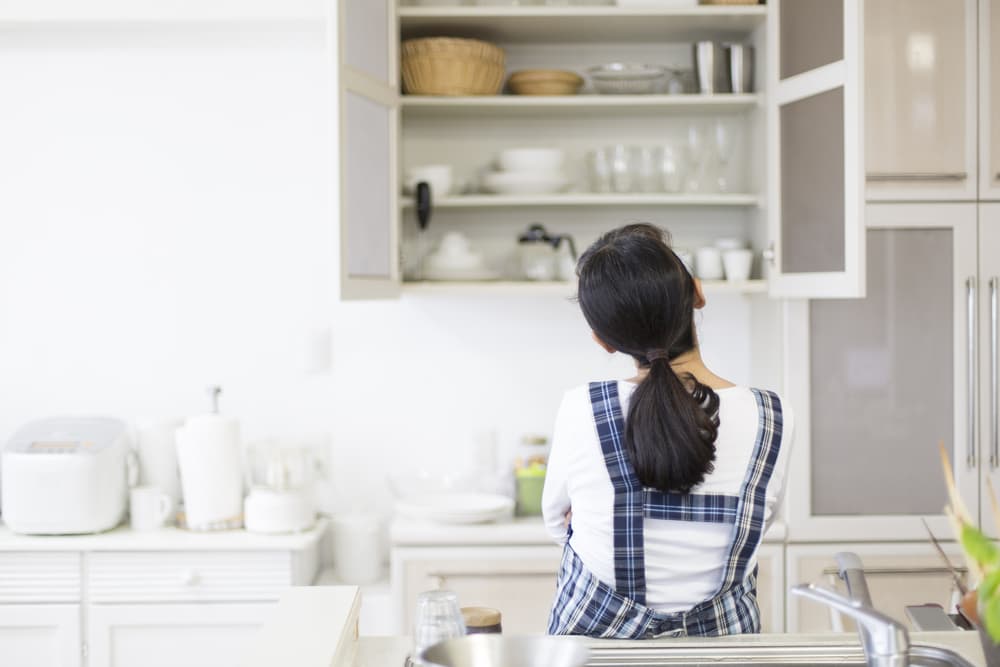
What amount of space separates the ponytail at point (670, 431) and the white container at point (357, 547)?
1611 millimetres

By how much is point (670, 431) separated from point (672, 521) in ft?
0.47

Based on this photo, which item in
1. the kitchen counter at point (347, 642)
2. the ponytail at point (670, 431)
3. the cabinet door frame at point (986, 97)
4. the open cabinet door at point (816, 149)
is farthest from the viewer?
the cabinet door frame at point (986, 97)

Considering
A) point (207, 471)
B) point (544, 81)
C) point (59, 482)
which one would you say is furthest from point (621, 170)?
point (59, 482)

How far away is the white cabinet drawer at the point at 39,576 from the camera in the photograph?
2.72 meters

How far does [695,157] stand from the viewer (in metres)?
2.96

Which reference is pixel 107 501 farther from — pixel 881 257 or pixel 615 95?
pixel 881 257

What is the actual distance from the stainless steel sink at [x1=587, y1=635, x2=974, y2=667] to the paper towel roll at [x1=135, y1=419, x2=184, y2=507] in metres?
1.90

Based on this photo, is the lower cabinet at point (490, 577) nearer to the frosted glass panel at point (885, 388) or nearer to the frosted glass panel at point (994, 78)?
the frosted glass panel at point (885, 388)

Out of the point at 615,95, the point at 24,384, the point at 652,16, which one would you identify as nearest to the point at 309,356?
the point at 24,384

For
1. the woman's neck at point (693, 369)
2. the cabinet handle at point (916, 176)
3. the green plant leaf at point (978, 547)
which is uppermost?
the cabinet handle at point (916, 176)

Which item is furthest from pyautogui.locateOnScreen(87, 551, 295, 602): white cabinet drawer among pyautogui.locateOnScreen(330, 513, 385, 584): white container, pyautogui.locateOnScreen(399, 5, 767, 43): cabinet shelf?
pyautogui.locateOnScreen(399, 5, 767, 43): cabinet shelf

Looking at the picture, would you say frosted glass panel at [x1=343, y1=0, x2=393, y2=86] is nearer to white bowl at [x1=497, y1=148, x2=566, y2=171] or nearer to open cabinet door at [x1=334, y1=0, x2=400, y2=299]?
open cabinet door at [x1=334, y1=0, x2=400, y2=299]

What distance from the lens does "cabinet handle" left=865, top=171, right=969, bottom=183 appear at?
8.86 feet

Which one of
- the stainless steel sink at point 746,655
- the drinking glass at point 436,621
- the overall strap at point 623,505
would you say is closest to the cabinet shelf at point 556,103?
the overall strap at point 623,505
